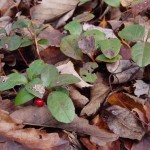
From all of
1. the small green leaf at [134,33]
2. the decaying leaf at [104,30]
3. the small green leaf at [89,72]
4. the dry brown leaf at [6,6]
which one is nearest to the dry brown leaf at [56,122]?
the small green leaf at [89,72]

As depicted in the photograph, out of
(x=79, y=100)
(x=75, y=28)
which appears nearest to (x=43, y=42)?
(x=75, y=28)

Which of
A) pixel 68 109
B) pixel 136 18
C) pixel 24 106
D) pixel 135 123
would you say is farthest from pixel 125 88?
pixel 136 18

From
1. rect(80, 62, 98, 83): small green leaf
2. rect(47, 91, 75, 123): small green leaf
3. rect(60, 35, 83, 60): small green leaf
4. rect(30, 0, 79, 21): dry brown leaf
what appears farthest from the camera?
rect(30, 0, 79, 21): dry brown leaf

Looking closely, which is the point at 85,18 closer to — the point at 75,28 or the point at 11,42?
the point at 75,28

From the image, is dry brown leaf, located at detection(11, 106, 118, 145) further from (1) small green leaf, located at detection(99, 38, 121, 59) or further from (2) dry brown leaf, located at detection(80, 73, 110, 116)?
(1) small green leaf, located at detection(99, 38, 121, 59)

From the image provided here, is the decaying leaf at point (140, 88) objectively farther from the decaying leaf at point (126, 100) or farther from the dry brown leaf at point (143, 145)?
the dry brown leaf at point (143, 145)

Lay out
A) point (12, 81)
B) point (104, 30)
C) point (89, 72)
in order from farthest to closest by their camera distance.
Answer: point (104, 30) → point (89, 72) → point (12, 81)

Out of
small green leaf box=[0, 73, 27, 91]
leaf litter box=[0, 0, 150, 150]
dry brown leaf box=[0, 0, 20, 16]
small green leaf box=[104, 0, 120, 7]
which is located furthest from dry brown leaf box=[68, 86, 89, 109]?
dry brown leaf box=[0, 0, 20, 16]
